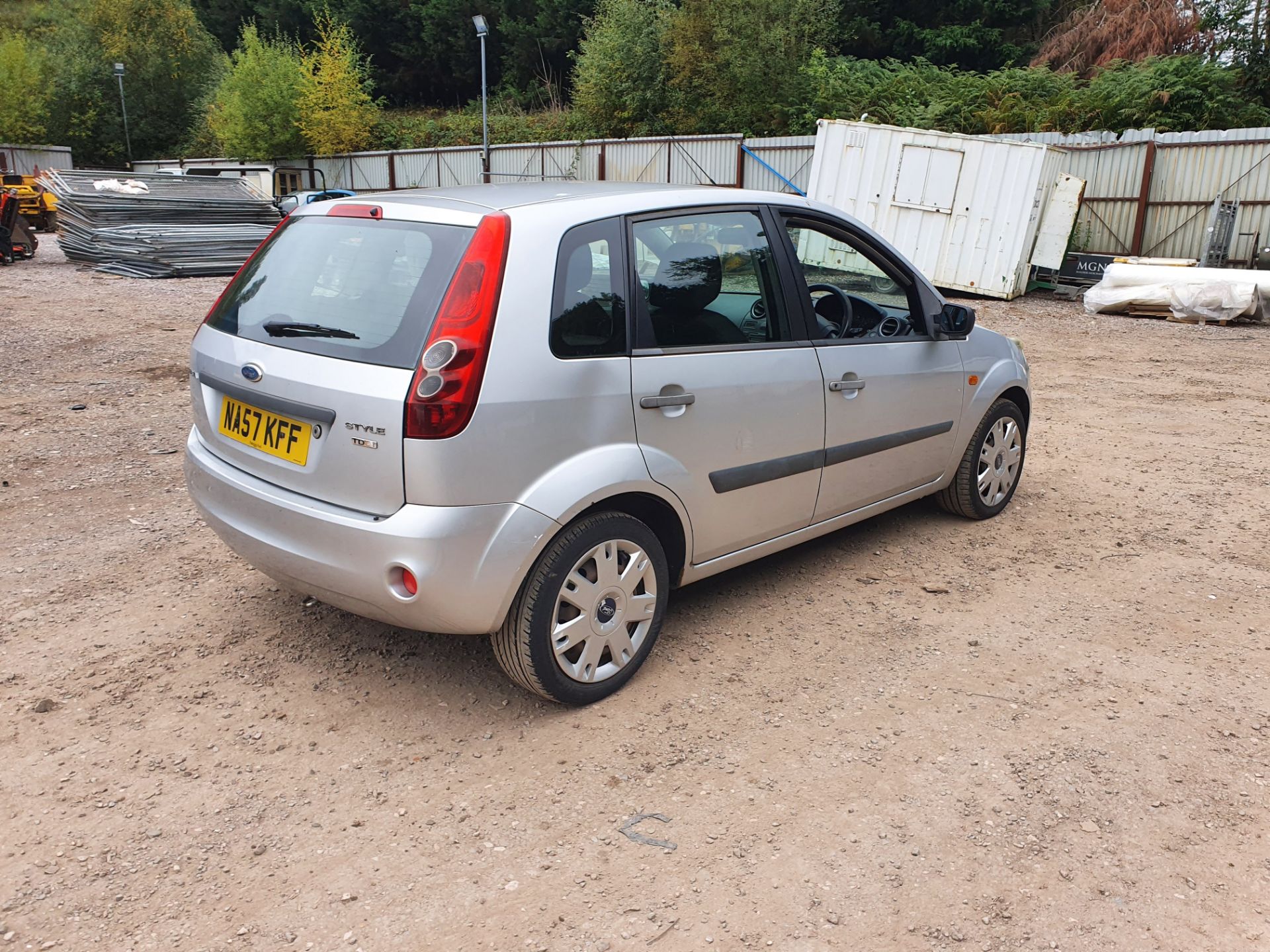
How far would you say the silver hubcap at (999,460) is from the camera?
4938mm

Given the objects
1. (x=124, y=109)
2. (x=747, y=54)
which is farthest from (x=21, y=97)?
(x=747, y=54)

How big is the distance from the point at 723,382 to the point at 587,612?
0.95 m

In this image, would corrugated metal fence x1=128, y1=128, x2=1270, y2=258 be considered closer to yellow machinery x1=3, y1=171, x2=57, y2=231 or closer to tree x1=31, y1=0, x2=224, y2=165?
yellow machinery x1=3, y1=171, x2=57, y2=231

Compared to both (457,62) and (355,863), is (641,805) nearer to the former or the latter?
(355,863)

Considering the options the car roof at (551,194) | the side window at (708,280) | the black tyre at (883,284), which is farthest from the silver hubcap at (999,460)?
the car roof at (551,194)

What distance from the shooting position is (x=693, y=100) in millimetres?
30938

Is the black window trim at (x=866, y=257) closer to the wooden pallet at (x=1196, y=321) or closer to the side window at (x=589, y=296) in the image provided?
the side window at (x=589, y=296)

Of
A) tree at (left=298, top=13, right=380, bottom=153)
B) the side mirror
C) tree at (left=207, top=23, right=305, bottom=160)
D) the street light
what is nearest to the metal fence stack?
the street light

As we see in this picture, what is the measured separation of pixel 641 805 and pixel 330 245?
2053 millimetres

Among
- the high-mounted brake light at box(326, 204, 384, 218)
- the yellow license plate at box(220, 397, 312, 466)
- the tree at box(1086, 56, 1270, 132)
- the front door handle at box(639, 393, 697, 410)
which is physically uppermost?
the tree at box(1086, 56, 1270, 132)

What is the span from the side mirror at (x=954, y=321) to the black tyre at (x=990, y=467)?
57 centimetres

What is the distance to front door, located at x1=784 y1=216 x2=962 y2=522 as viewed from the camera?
387 cm

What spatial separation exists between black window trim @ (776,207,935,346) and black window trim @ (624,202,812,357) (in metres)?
0.04

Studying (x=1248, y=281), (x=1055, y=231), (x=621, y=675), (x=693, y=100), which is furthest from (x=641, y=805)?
(x=693, y=100)
